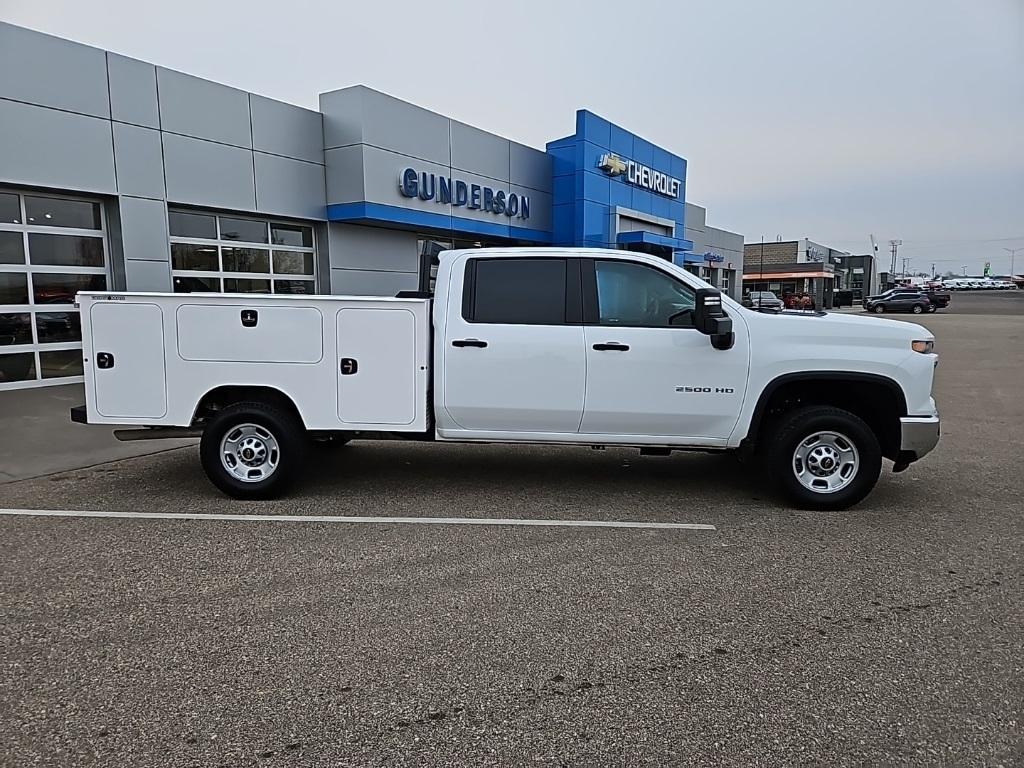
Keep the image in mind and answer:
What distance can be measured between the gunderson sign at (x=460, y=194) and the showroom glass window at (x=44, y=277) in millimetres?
6736

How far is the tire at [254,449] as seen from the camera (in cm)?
594

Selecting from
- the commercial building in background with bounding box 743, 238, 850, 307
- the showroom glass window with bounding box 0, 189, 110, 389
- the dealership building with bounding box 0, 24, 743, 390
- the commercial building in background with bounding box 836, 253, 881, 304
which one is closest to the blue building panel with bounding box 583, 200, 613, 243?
the dealership building with bounding box 0, 24, 743, 390

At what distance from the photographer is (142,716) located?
10.0 feet

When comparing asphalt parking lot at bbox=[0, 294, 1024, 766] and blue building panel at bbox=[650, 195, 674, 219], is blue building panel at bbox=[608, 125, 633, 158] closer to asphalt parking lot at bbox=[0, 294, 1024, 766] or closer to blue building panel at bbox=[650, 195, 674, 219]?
blue building panel at bbox=[650, 195, 674, 219]

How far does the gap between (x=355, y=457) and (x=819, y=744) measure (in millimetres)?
5760

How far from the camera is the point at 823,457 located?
5.90m

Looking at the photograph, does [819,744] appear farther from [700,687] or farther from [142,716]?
[142,716]

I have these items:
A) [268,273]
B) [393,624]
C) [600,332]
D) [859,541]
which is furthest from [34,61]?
[859,541]

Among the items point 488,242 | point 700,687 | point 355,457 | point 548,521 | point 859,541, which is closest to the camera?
point 700,687

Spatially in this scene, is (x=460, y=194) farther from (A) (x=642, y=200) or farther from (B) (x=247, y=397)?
(B) (x=247, y=397)

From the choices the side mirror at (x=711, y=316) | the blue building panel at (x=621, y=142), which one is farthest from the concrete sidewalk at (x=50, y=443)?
the blue building panel at (x=621, y=142)

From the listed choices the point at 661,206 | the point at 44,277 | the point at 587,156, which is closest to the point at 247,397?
the point at 44,277

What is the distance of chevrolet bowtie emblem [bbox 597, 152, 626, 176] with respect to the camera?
75.0ft

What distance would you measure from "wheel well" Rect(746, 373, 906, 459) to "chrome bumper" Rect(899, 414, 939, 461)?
0.31 feet
